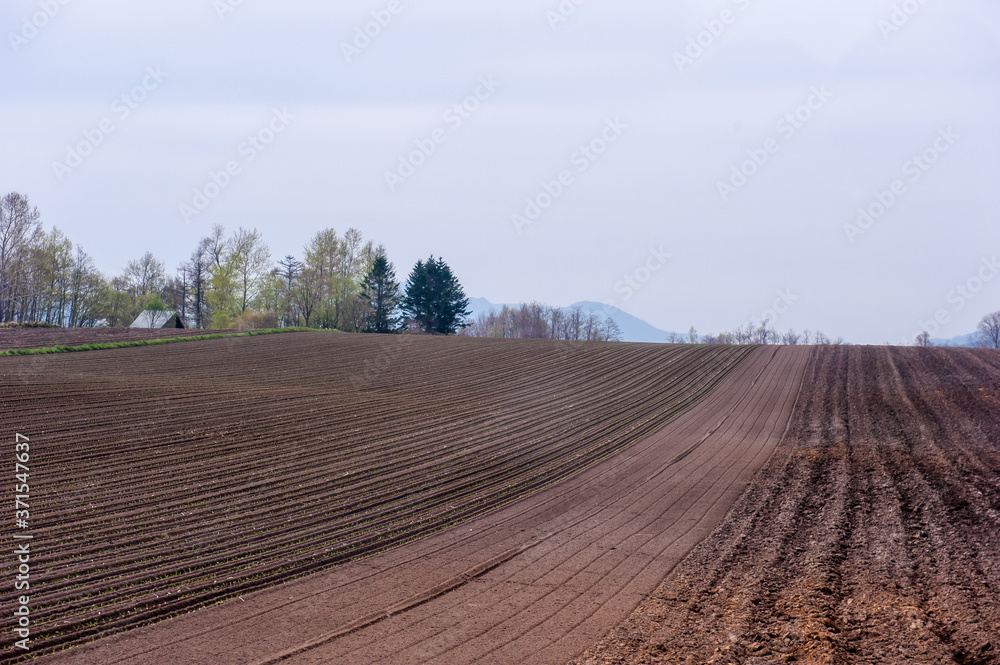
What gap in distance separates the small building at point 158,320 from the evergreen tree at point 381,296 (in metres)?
17.4

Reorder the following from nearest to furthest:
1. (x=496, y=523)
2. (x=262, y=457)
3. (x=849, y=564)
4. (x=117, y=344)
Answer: (x=849, y=564) → (x=496, y=523) → (x=262, y=457) → (x=117, y=344)

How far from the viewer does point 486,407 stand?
2258cm

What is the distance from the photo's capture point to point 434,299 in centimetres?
6312

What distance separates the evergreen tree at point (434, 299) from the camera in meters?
62.9

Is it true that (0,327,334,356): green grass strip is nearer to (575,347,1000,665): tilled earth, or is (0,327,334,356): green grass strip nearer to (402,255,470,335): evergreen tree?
(402,255,470,335): evergreen tree

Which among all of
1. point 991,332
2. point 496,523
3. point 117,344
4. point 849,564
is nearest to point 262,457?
point 496,523

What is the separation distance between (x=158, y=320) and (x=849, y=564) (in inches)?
2170

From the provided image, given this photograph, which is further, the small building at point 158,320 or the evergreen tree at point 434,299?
the evergreen tree at point 434,299

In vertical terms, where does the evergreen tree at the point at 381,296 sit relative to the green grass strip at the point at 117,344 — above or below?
above

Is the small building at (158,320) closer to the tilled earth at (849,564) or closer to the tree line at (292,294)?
the tree line at (292,294)

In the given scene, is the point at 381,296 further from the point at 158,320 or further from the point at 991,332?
the point at 991,332

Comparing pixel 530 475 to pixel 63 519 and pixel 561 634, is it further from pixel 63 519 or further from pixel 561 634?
pixel 63 519

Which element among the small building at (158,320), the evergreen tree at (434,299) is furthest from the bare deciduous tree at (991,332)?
the small building at (158,320)

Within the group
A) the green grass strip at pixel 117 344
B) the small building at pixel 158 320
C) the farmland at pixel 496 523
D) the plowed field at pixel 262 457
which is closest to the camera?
the farmland at pixel 496 523
